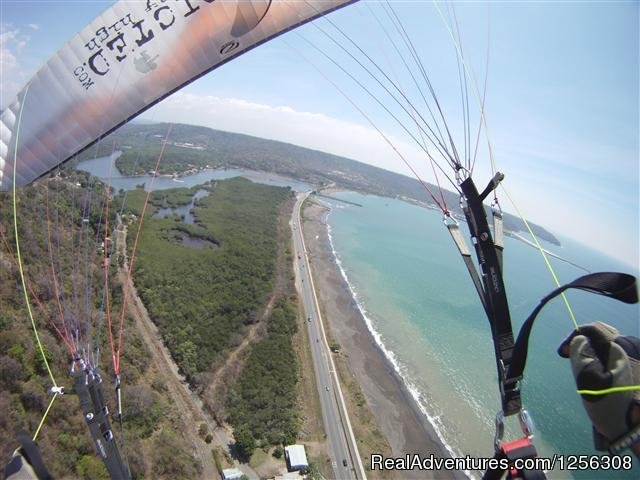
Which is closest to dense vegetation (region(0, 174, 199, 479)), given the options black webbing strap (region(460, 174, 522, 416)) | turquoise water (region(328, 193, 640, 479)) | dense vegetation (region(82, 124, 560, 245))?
black webbing strap (region(460, 174, 522, 416))

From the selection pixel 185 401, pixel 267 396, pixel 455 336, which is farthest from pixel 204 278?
pixel 455 336

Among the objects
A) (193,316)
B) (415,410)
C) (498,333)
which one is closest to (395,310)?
(415,410)

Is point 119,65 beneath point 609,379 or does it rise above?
above

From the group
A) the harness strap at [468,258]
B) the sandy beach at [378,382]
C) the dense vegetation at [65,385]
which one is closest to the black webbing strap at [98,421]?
the dense vegetation at [65,385]

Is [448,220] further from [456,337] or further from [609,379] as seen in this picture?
[456,337]

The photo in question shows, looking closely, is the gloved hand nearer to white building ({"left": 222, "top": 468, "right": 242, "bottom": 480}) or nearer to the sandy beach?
white building ({"left": 222, "top": 468, "right": 242, "bottom": 480})

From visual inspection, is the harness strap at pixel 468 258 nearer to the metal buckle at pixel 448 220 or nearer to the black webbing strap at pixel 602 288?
the metal buckle at pixel 448 220
